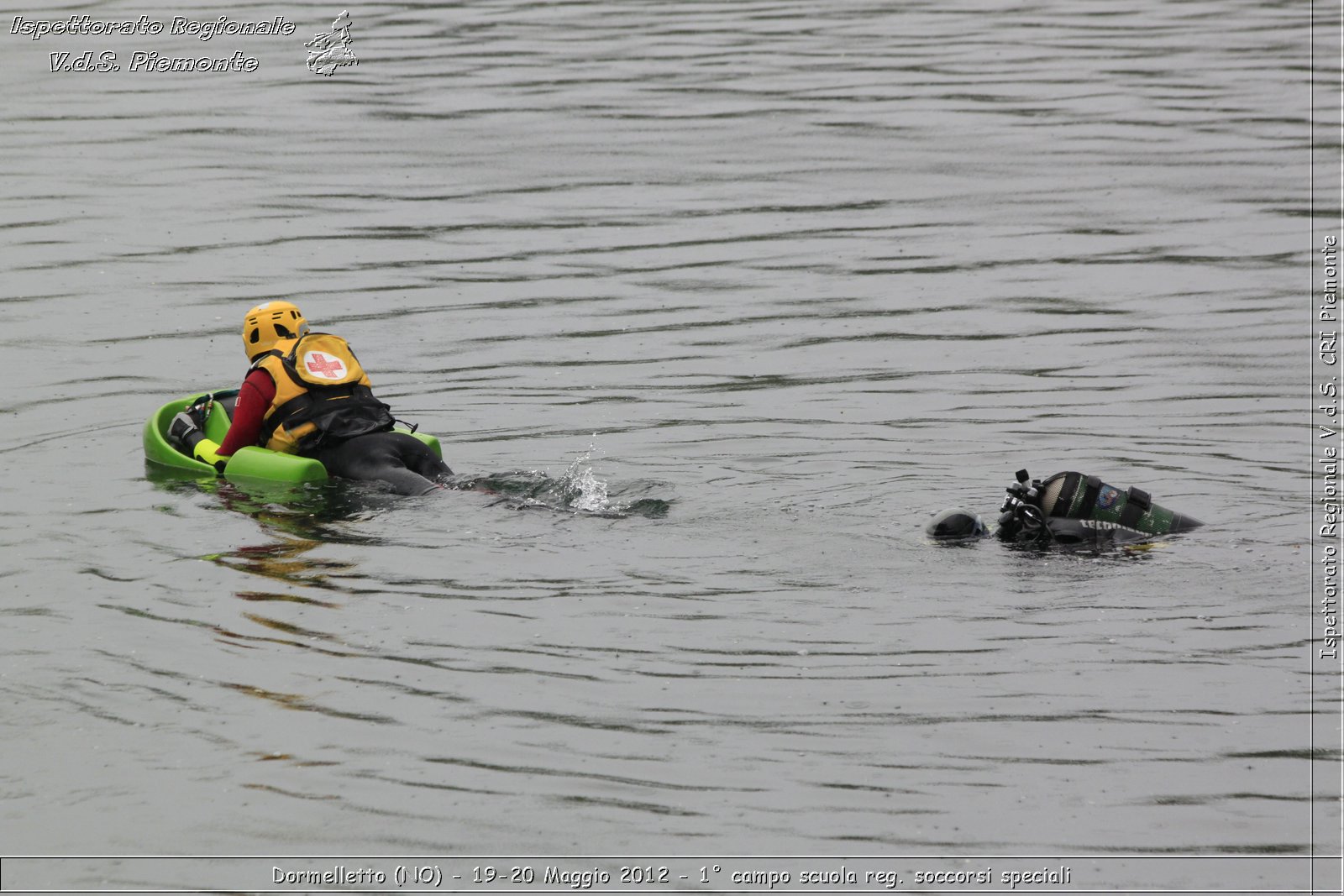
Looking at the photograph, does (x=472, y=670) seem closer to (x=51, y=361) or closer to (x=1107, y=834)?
(x=1107, y=834)

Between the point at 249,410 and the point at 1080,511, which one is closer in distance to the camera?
the point at 1080,511

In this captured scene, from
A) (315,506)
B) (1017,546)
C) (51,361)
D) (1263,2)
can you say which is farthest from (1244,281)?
(1263,2)

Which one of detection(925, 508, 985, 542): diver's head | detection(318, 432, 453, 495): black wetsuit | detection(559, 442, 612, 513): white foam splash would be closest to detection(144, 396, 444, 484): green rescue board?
detection(318, 432, 453, 495): black wetsuit

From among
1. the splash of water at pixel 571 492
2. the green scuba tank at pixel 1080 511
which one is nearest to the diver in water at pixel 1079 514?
the green scuba tank at pixel 1080 511

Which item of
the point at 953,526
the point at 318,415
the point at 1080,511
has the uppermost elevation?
the point at 318,415

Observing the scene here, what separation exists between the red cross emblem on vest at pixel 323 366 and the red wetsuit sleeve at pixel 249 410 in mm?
296

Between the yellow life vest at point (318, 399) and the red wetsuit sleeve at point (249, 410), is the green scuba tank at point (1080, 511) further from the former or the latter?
the red wetsuit sleeve at point (249, 410)

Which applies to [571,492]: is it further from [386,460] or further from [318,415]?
[318,415]

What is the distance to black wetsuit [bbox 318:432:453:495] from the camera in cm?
1154

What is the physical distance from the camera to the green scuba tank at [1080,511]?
9.81m

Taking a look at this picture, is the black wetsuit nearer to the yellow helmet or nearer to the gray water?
the gray water

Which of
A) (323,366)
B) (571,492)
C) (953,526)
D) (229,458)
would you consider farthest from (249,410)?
(953,526)

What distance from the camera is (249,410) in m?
12.0

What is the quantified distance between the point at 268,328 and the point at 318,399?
2.18ft
